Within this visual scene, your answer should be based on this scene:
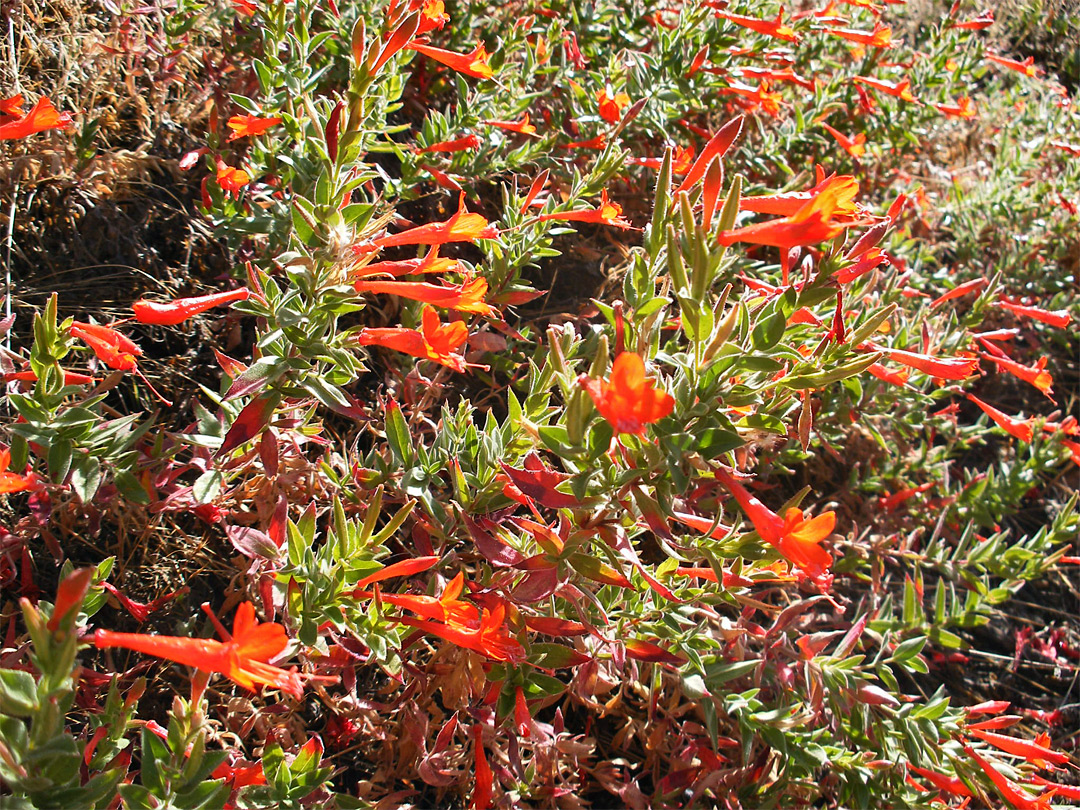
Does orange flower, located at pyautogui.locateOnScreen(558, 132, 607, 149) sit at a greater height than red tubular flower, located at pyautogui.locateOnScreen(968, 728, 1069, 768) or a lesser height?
greater

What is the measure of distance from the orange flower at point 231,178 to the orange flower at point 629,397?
4.94 feet

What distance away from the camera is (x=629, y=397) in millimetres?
1187

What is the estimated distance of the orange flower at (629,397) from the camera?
1.16 metres

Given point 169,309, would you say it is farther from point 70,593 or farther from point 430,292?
point 70,593

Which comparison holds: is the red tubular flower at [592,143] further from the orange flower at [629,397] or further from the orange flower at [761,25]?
the orange flower at [629,397]

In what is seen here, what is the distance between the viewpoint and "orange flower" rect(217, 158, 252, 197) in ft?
7.17

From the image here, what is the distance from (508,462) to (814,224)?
2.85 ft

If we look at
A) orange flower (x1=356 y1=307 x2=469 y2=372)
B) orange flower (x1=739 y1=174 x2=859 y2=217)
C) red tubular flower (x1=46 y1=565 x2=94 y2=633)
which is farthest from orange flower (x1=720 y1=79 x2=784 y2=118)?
red tubular flower (x1=46 y1=565 x2=94 y2=633)

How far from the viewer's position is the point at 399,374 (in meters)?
2.44

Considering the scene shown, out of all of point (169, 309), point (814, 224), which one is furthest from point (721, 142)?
point (169, 309)

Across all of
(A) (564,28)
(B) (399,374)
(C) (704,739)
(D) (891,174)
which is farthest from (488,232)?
(D) (891,174)

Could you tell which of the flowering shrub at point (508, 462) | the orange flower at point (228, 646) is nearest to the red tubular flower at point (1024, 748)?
the flowering shrub at point (508, 462)

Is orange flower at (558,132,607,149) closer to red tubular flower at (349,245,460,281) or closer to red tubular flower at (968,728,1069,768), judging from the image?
red tubular flower at (349,245,460,281)

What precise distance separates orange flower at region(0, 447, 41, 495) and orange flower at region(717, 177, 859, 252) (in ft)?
4.92
